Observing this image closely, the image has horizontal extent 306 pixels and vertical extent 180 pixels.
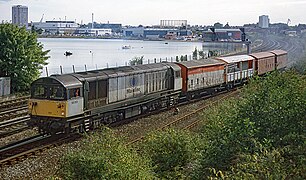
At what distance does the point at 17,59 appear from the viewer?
127 feet

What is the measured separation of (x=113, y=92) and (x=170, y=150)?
1038cm

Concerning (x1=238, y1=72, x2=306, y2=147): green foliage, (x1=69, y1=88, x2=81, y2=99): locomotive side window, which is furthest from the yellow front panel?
(x1=238, y1=72, x2=306, y2=147): green foliage

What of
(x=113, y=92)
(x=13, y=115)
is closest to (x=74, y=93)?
(x=113, y=92)

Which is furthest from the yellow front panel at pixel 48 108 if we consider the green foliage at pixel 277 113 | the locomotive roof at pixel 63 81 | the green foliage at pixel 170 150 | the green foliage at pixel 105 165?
the green foliage at pixel 277 113

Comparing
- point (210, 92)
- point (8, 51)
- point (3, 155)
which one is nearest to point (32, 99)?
point (3, 155)

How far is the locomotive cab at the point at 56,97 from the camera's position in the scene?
22.2 meters

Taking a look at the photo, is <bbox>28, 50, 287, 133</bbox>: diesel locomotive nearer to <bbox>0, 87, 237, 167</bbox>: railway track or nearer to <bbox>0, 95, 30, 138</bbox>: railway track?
<bbox>0, 87, 237, 167</bbox>: railway track

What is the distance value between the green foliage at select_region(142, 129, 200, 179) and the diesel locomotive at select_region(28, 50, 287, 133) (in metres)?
6.87

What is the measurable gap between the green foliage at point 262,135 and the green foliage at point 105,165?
6.75 ft

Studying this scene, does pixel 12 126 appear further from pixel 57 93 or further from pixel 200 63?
pixel 200 63

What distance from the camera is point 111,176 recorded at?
11.8 metres

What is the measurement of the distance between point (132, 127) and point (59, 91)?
567 centimetres

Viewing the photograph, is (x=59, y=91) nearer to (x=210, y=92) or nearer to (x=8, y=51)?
(x=8, y=51)

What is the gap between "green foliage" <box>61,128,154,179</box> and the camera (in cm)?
1193
